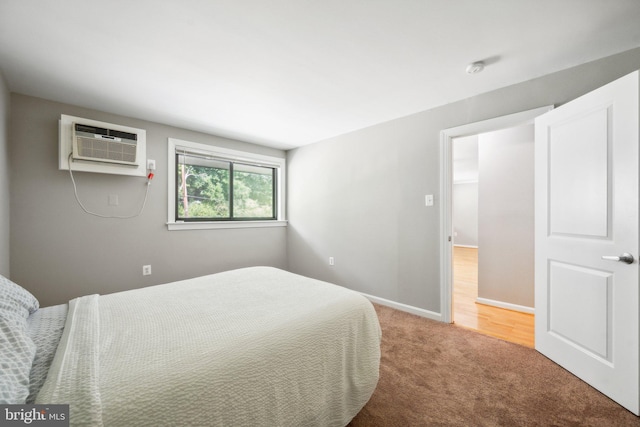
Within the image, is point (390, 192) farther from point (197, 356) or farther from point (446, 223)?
point (197, 356)

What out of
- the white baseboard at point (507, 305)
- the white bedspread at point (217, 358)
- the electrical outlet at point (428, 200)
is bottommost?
the white baseboard at point (507, 305)

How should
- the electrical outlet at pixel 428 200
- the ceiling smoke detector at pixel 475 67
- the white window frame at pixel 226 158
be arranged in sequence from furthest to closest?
the white window frame at pixel 226 158, the electrical outlet at pixel 428 200, the ceiling smoke detector at pixel 475 67

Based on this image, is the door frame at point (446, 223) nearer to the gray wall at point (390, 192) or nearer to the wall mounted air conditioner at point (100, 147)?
the gray wall at point (390, 192)

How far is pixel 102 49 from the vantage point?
1718mm

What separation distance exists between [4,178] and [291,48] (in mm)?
2674

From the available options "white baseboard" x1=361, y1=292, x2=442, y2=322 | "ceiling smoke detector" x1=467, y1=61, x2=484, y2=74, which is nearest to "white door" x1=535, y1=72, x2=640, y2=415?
"ceiling smoke detector" x1=467, y1=61, x2=484, y2=74

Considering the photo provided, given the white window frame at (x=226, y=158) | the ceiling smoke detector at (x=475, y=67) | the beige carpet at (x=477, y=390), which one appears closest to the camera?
the beige carpet at (x=477, y=390)

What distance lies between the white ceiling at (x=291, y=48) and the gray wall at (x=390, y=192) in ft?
0.48

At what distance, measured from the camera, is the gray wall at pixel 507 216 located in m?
2.92

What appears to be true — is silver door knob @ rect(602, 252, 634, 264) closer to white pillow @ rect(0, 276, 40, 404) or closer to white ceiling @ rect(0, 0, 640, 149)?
white ceiling @ rect(0, 0, 640, 149)

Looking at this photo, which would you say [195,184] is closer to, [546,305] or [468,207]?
[546,305]

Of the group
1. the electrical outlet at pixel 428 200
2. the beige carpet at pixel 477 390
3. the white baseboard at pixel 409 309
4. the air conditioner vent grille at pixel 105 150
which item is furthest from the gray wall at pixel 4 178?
the electrical outlet at pixel 428 200

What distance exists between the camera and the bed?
2.42ft

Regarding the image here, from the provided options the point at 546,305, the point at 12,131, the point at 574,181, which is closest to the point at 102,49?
the point at 12,131
